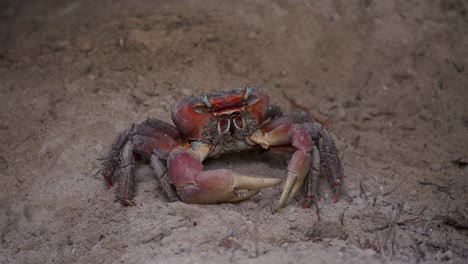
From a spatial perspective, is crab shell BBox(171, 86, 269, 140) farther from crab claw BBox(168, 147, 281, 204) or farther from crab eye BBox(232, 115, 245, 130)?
crab claw BBox(168, 147, 281, 204)

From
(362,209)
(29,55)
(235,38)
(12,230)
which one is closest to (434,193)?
(362,209)

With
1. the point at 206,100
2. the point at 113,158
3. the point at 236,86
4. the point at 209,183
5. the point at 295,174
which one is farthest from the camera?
the point at 236,86

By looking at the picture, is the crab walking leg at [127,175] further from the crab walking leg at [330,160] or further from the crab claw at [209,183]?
the crab walking leg at [330,160]

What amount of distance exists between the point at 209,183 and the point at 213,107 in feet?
2.12

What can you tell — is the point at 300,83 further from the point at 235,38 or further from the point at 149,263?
the point at 149,263

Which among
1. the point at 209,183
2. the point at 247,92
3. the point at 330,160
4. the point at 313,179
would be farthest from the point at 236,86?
the point at 209,183

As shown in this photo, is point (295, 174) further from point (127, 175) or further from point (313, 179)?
point (127, 175)

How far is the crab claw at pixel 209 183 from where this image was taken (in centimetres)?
386

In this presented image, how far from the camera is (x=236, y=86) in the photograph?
572cm

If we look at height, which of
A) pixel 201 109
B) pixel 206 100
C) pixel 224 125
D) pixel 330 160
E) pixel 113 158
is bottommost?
pixel 113 158

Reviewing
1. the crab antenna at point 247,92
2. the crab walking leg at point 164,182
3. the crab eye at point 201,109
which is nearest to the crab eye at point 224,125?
the crab eye at point 201,109

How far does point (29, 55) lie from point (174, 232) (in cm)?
327

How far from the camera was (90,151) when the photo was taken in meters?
4.90

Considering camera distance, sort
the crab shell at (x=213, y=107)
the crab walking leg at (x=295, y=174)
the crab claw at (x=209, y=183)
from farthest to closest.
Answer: the crab shell at (x=213, y=107) → the crab walking leg at (x=295, y=174) → the crab claw at (x=209, y=183)
